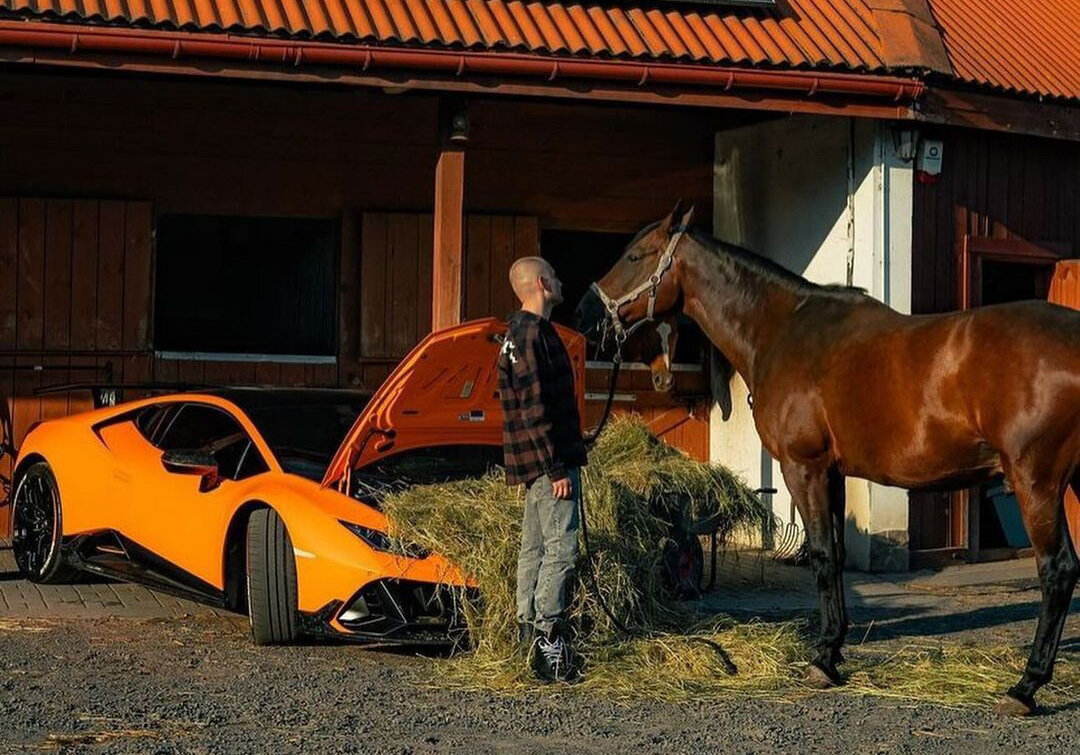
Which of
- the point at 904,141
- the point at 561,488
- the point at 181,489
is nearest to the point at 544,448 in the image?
the point at 561,488

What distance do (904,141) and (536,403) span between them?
6.02 meters

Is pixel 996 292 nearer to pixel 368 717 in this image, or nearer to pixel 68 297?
pixel 68 297

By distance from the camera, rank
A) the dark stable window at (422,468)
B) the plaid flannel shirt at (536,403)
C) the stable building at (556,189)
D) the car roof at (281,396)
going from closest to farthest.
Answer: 1. the plaid flannel shirt at (536,403)
2. the dark stable window at (422,468)
3. the car roof at (281,396)
4. the stable building at (556,189)

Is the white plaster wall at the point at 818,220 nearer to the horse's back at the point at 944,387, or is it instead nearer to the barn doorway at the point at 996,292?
the barn doorway at the point at 996,292

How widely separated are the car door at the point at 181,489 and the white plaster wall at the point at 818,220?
5.32 metres

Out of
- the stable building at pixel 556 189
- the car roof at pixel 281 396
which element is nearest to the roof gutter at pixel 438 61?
the stable building at pixel 556 189

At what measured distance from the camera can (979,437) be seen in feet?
25.8

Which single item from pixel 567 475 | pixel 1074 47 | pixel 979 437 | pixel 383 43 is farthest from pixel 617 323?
pixel 1074 47

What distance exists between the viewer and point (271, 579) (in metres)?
8.38

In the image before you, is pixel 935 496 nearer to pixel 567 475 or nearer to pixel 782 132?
pixel 782 132

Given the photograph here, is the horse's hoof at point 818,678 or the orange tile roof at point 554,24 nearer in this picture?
the horse's hoof at point 818,678

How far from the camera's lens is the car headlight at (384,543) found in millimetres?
8188

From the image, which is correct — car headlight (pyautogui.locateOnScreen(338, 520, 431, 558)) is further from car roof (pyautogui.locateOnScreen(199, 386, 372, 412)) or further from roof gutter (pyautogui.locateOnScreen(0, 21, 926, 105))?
roof gutter (pyautogui.locateOnScreen(0, 21, 926, 105))

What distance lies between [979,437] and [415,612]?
2757 millimetres
